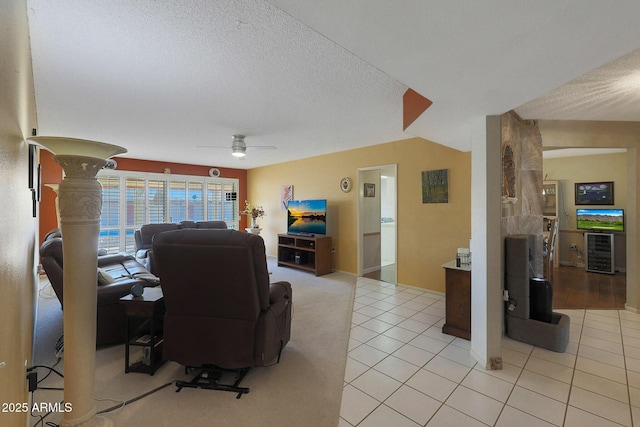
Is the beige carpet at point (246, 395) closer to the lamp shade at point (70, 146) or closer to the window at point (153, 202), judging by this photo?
the lamp shade at point (70, 146)

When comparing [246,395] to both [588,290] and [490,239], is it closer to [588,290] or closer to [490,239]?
[490,239]

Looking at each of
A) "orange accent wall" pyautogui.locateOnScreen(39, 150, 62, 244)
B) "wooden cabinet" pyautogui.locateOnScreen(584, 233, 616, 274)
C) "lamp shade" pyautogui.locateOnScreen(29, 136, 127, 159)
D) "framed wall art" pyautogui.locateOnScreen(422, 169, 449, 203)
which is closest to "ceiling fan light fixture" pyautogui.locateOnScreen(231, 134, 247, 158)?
"lamp shade" pyautogui.locateOnScreen(29, 136, 127, 159)

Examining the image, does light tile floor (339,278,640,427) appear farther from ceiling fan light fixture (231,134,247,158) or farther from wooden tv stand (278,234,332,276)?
ceiling fan light fixture (231,134,247,158)

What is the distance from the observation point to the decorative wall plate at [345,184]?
5457 mm

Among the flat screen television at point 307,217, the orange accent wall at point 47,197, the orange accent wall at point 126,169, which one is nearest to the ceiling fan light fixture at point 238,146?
the flat screen television at point 307,217

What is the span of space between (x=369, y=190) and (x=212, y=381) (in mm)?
4320

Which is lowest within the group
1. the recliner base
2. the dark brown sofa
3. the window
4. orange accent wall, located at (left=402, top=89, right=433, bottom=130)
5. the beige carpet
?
the beige carpet

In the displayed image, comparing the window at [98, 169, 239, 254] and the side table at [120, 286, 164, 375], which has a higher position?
the window at [98, 169, 239, 254]

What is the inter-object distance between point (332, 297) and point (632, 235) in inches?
154

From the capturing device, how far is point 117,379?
2184 mm

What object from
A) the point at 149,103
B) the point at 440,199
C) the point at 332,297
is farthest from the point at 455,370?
the point at 149,103

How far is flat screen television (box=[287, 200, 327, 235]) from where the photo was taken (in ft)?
18.4

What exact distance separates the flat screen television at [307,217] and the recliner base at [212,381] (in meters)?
3.59

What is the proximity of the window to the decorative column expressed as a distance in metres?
4.70
